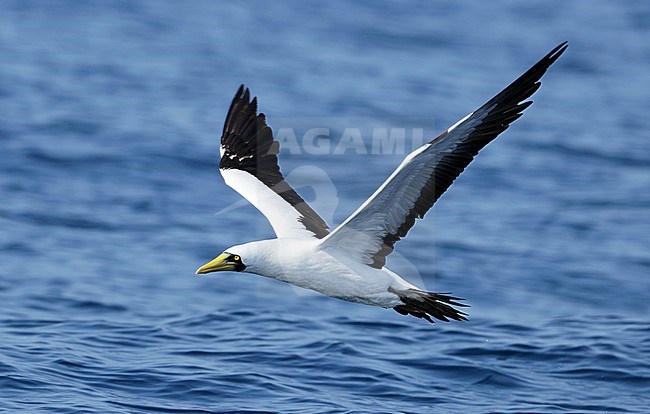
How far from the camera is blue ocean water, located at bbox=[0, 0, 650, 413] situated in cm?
1091

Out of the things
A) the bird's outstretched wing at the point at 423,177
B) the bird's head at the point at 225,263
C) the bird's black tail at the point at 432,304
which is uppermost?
the bird's outstretched wing at the point at 423,177

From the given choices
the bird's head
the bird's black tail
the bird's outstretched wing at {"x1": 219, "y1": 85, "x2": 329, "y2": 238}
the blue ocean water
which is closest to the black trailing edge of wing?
the bird's black tail

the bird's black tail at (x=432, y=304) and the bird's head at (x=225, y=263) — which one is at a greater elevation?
the bird's head at (x=225, y=263)

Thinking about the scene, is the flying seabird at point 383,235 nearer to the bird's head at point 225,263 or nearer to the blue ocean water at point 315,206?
the bird's head at point 225,263

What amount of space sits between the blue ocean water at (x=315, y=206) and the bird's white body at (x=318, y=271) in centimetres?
132

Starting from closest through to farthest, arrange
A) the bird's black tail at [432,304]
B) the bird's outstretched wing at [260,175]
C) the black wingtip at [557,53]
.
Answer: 1. the black wingtip at [557,53]
2. the bird's black tail at [432,304]
3. the bird's outstretched wing at [260,175]

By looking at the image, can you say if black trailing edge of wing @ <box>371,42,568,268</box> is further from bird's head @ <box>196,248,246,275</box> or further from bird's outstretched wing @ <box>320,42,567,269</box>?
bird's head @ <box>196,248,246,275</box>

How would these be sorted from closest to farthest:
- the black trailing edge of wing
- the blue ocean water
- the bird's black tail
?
1. the black trailing edge of wing
2. the bird's black tail
3. the blue ocean water

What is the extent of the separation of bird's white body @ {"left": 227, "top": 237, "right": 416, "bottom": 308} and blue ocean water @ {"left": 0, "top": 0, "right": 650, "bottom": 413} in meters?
1.32

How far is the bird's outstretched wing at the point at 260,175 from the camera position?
10.5m

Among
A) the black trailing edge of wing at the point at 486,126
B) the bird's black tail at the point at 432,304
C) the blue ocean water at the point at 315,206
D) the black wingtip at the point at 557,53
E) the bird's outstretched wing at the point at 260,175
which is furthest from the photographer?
the blue ocean water at the point at 315,206

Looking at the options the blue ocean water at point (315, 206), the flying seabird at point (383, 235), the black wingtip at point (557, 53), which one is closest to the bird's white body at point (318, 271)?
the flying seabird at point (383, 235)

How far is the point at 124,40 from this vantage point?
24.5 meters

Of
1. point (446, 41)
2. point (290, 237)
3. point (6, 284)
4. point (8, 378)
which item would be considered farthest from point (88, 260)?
point (446, 41)
